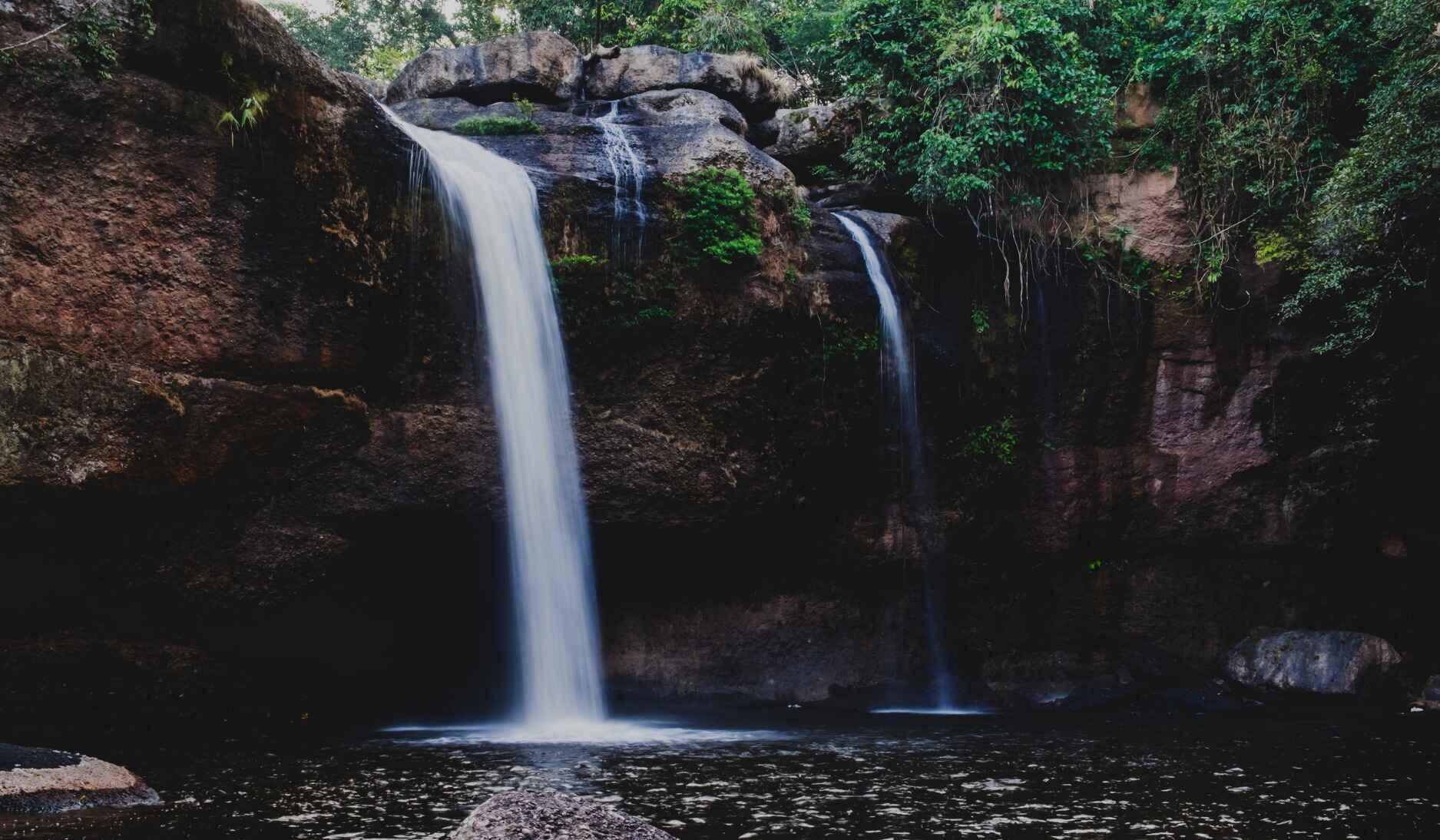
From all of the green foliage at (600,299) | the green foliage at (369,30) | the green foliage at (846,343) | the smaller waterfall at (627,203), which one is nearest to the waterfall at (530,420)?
the green foliage at (600,299)

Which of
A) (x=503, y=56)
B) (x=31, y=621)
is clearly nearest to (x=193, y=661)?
(x=31, y=621)

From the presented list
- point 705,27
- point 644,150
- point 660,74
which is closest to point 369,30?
point 705,27

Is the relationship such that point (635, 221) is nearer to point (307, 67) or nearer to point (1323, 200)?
point (307, 67)

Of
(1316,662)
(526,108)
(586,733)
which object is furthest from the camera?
(526,108)

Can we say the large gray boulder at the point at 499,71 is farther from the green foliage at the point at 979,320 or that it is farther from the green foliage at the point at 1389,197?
the green foliage at the point at 1389,197

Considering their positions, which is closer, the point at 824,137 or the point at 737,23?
the point at 824,137

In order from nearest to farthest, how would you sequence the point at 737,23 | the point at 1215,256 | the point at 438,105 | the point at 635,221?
1. the point at 635,221
2. the point at 1215,256
3. the point at 438,105
4. the point at 737,23

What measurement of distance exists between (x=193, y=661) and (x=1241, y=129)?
15303mm

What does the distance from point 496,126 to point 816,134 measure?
17.3 feet

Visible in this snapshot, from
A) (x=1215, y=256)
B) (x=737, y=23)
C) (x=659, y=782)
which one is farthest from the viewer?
(x=737, y=23)

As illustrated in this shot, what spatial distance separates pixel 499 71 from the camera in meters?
17.3

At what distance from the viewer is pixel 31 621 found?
31.9ft

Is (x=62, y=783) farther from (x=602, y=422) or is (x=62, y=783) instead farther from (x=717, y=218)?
(x=717, y=218)

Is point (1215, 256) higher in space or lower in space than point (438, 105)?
lower
